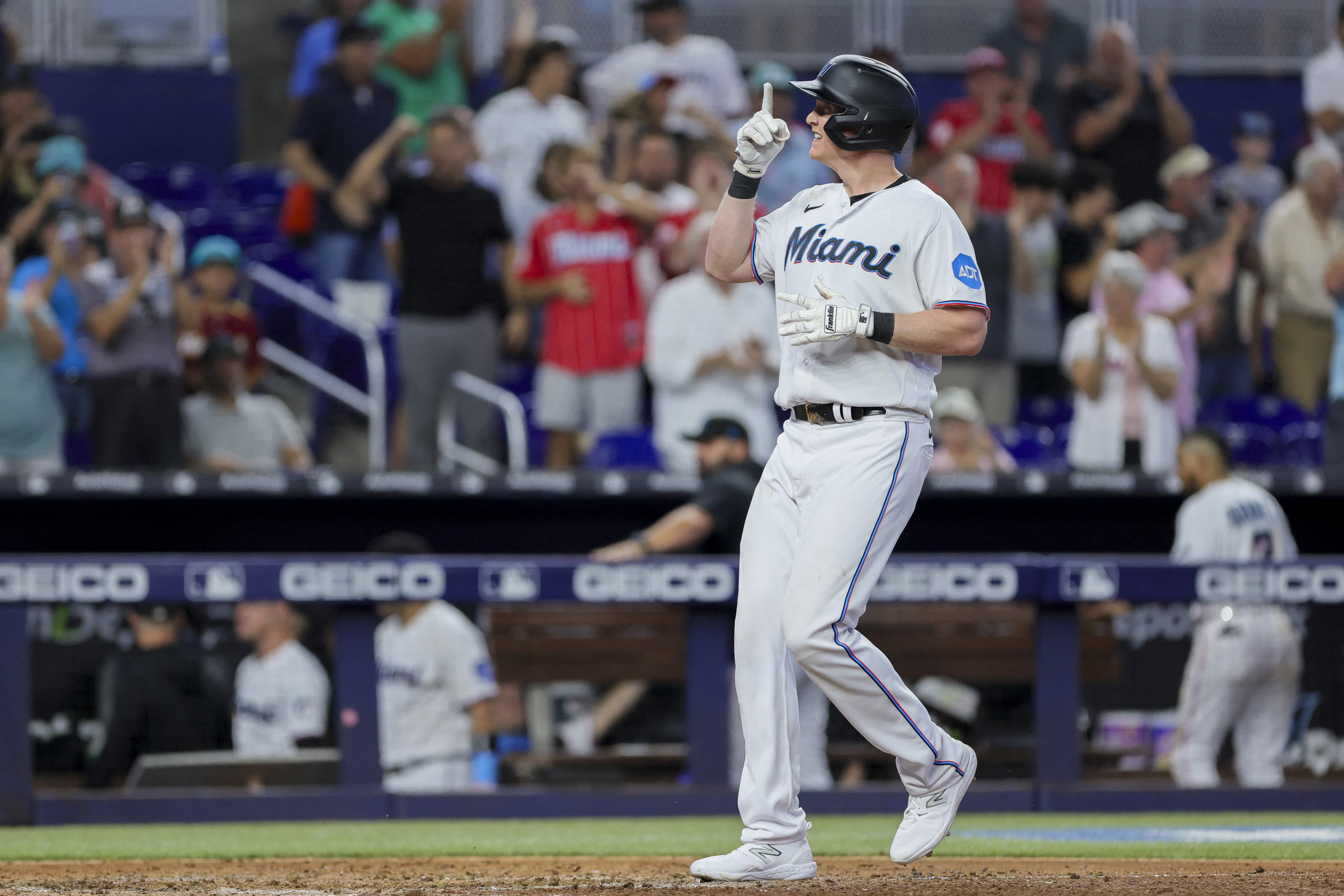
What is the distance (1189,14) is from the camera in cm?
1240

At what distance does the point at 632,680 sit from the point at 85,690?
6.30ft

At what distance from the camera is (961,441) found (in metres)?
8.08

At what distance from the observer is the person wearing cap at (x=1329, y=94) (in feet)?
35.6

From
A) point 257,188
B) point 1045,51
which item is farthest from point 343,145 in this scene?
point 1045,51

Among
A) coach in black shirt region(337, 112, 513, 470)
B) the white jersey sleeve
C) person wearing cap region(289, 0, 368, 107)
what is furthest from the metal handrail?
the white jersey sleeve

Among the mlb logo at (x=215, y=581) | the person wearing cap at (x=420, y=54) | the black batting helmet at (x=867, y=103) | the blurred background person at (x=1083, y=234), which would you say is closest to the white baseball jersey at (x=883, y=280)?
the black batting helmet at (x=867, y=103)

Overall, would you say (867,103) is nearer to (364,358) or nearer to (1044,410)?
(1044,410)

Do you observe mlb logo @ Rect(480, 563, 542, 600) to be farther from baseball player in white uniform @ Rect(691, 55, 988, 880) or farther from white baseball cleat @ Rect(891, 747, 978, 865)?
white baseball cleat @ Rect(891, 747, 978, 865)

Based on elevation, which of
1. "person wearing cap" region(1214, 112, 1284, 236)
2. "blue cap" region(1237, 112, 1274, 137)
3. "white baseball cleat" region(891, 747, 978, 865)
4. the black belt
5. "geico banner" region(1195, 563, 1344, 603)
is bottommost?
"white baseball cleat" region(891, 747, 978, 865)

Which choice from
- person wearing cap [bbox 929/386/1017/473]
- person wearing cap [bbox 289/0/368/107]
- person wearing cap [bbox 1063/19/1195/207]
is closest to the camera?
person wearing cap [bbox 929/386/1017/473]

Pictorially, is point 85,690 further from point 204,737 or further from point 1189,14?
point 1189,14

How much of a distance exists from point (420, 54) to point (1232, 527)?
5.53 meters

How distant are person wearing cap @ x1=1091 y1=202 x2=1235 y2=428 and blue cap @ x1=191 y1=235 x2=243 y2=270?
423 cm

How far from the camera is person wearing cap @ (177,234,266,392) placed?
8586mm
